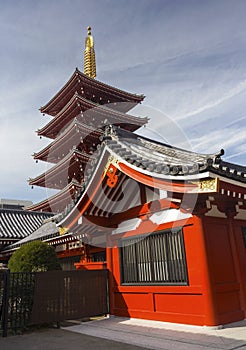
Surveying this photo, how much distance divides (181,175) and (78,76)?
18.2 meters

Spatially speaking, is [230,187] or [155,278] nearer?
[230,187]

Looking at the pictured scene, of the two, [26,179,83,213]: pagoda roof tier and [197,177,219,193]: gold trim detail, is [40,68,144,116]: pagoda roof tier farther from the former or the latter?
[197,177,219,193]: gold trim detail

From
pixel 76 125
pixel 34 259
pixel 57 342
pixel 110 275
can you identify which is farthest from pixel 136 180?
pixel 76 125

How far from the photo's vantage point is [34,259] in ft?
33.7

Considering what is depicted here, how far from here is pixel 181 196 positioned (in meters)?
7.45

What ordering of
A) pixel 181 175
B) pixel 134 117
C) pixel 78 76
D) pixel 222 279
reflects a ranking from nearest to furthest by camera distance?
pixel 181 175 < pixel 222 279 < pixel 78 76 < pixel 134 117

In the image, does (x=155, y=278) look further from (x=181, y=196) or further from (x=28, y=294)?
(x=28, y=294)

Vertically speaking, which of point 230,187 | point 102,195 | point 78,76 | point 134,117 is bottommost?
point 230,187

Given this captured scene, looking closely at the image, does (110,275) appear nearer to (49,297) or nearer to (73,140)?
(49,297)

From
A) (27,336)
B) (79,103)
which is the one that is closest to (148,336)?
(27,336)

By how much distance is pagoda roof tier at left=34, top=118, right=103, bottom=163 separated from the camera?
70.6ft

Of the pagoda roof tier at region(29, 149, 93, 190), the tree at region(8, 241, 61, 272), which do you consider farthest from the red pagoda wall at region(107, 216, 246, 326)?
the pagoda roof tier at region(29, 149, 93, 190)

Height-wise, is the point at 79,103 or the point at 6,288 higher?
the point at 79,103

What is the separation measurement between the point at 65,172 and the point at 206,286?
18.1 meters
